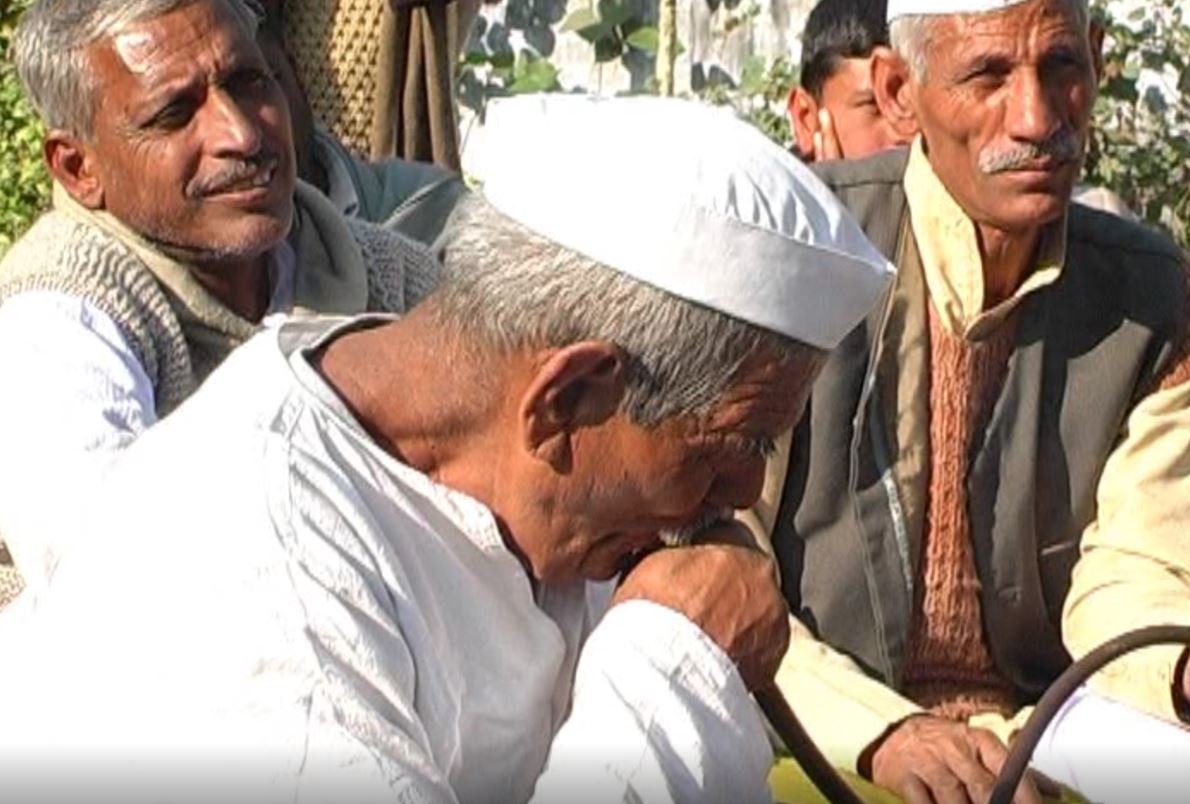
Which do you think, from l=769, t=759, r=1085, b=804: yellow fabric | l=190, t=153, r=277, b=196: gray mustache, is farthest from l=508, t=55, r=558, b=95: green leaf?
l=769, t=759, r=1085, b=804: yellow fabric

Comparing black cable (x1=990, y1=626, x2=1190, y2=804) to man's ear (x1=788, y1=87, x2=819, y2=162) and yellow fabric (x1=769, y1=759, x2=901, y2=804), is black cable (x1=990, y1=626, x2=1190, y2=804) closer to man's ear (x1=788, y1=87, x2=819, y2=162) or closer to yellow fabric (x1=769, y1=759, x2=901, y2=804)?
yellow fabric (x1=769, y1=759, x2=901, y2=804)

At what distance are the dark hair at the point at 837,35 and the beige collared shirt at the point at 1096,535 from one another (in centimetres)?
162

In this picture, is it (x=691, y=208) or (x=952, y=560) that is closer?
(x=691, y=208)

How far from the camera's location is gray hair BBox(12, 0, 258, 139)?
14.3 ft

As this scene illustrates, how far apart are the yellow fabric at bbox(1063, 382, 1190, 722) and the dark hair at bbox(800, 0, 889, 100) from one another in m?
1.82

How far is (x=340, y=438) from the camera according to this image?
277 centimetres

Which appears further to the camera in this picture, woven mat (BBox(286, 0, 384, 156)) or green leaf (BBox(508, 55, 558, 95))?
green leaf (BBox(508, 55, 558, 95))

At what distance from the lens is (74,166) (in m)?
4.46

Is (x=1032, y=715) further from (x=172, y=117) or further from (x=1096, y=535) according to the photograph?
(x=172, y=117)

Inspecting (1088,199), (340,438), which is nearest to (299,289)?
(340,438)

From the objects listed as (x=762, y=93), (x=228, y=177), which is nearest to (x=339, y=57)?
(x=228, y=177)

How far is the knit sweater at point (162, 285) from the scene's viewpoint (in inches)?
167

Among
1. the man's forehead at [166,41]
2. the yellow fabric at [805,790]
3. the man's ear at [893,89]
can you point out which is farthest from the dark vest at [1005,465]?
the man's forehead at [166,41]

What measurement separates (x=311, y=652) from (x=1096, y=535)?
209cm
